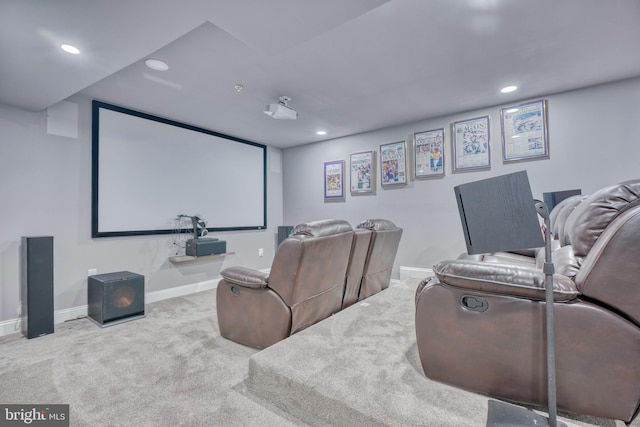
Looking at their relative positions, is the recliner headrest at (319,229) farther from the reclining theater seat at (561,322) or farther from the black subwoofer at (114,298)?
the black subwoofer at (114,298)

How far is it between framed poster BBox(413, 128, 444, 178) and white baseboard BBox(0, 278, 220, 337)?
11.5 feet

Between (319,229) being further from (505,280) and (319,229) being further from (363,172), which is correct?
(363,172)

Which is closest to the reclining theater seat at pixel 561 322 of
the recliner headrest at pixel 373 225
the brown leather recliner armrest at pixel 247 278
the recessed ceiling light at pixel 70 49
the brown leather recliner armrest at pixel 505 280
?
the brown leather recliner armrest at pixel 505 280

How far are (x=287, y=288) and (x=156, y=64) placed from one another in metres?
2.26

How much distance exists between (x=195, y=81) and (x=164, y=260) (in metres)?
2.33

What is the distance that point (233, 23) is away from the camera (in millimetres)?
1768

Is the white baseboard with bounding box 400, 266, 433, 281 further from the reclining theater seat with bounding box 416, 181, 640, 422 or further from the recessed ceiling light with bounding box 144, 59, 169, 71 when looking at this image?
the recessed ceiling light with bounding box 144, 59, 169, 71

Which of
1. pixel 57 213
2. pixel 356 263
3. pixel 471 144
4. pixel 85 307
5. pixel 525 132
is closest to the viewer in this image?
pixel 356 263

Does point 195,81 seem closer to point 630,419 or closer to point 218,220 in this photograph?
point 218,220

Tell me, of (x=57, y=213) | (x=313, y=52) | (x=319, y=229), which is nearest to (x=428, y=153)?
(x=313, y=52)

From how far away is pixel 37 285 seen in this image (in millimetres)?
2586

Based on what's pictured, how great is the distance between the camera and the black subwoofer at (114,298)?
282cm

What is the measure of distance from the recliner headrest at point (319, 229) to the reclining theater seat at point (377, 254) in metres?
0.65

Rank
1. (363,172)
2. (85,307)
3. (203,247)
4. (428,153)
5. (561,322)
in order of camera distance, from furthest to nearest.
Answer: (363,172) → (428,153) → (203,247) → (85,307) → (561,322)
